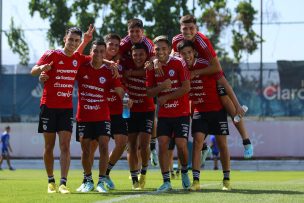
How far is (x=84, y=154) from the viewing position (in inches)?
507

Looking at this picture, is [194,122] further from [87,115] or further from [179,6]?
[179,6]

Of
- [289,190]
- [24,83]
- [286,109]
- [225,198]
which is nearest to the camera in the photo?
[225,198]

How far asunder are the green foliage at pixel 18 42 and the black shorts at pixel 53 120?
28.7 m

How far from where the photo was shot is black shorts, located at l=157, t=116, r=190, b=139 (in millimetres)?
12445

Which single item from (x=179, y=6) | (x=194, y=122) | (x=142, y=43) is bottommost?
(x=194, y=122)

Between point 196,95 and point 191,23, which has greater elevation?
point 191,23

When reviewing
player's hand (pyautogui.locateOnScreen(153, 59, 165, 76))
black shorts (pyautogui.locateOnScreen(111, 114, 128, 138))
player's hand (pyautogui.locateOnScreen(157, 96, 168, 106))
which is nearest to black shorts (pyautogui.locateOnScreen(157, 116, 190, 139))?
player's hand (pyautogui.locateOnScreen(157, 96, 168, 106))

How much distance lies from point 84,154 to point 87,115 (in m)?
0.60

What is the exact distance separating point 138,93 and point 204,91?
1.25 meters

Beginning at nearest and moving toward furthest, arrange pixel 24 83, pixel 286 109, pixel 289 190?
pixel 289 190 → pixel 286 109 → pixel 24 83

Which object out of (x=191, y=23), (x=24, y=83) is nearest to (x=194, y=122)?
(x=191, y=23)

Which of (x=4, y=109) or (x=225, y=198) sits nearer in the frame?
(x=225, y=198)

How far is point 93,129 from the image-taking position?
41.8 ft

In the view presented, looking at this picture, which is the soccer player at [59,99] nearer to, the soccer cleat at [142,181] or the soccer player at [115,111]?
the soccer player at [115,111]
